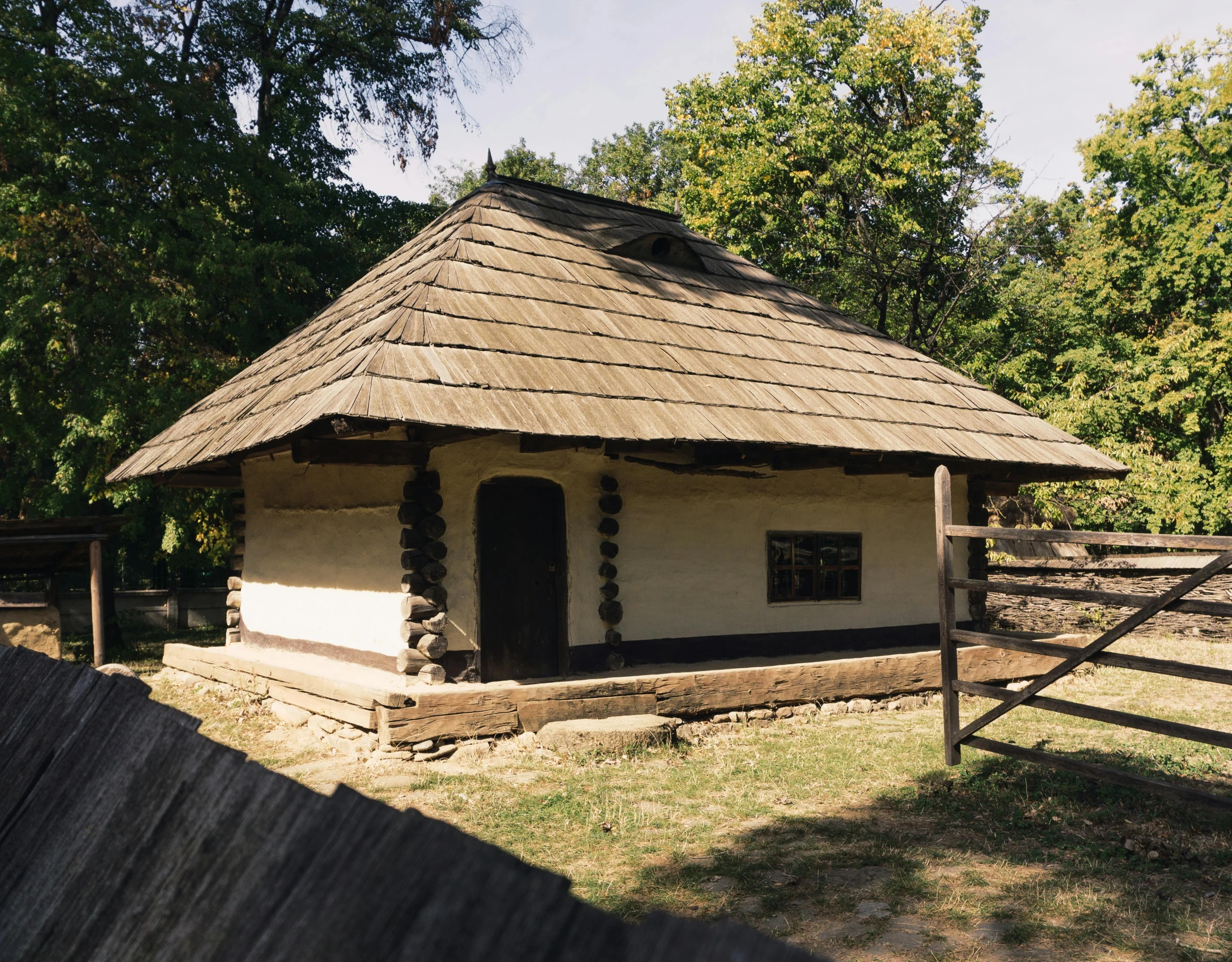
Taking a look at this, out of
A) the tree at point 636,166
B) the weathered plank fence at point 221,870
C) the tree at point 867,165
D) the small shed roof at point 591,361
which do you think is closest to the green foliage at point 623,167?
the tree at point 636,166

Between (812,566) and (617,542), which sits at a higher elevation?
(617,542)

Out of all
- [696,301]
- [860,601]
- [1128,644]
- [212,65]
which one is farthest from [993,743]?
[212,65]

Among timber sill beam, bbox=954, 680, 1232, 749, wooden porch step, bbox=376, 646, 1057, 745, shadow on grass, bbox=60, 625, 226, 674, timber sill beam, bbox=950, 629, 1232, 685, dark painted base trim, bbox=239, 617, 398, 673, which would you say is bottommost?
shadow on grass, bbox=60, 625, 226, 674

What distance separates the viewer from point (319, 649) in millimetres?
9133

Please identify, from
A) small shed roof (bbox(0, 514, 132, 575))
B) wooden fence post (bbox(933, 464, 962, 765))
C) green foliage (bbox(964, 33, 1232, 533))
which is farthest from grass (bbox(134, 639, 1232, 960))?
green foliage (bbox(964, 33, 1232, 533))

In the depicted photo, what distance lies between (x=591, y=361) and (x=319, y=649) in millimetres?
3933

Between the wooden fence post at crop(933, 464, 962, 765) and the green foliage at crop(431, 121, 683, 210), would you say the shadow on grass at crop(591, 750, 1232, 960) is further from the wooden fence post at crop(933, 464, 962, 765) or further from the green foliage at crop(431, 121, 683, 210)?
the green foliage at crop(431, 121, 683, 210)

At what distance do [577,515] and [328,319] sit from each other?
4.17m

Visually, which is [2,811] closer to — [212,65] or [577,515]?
[577,515]

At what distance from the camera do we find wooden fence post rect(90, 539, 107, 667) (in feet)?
29.2

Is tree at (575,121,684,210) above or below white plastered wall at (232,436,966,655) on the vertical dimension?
above

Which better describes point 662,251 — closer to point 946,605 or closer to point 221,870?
point 946,605

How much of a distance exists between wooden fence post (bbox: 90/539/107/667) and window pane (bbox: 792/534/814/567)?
7.05 metres

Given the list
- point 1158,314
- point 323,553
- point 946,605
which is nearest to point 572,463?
point 323,553
